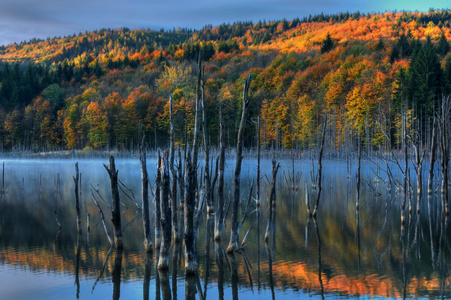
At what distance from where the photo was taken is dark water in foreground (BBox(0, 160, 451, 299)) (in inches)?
436

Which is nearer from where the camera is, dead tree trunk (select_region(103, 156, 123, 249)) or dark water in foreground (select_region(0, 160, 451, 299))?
dark water in foreground (select_region(0, 160, 451, 299))

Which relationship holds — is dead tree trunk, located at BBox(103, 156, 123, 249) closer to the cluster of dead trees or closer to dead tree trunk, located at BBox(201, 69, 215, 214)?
the cluster of dead trees

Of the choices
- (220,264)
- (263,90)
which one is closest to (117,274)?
(220,264)

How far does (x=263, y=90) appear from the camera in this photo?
8938 centimetres

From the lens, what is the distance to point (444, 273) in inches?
477

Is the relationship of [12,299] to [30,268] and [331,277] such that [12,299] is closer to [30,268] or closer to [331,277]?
[30,268]

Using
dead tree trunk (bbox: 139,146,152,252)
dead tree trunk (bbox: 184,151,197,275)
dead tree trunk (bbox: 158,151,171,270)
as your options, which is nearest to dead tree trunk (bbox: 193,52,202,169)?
dead tree trunk (bbox: 184,151,197,275)

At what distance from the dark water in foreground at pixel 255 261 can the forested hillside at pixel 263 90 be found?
28699 mm

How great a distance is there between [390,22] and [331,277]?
130 m

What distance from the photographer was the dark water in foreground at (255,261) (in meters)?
11.1

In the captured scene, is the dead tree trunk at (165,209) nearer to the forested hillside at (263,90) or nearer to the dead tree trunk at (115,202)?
the dead tree trunk at (115,202)

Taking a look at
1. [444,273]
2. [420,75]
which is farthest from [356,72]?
[444,273]

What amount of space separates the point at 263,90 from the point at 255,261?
77.3 m

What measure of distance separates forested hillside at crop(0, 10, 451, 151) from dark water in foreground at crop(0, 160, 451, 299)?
2870cm
